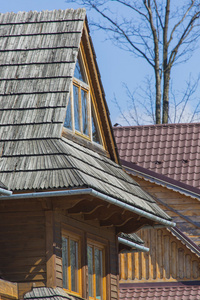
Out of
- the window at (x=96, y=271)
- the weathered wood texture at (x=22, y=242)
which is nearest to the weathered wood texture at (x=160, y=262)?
the window at (x=96, y=271)

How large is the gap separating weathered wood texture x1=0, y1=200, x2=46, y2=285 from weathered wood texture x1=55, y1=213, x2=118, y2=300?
0.29m

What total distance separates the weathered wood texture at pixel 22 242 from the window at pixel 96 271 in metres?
1.98

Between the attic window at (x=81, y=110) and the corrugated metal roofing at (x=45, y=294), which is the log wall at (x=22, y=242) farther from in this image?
the attic window at (x=81, y=110)

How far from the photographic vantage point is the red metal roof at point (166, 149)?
2453cm

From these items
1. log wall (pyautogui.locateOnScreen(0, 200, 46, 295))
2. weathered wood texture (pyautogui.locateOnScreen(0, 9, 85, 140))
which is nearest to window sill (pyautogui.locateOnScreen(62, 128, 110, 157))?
weathered wood texture (pyautogui.locateOnScreen(0, 9, 85, 140))

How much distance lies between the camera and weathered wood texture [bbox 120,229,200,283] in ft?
74.6

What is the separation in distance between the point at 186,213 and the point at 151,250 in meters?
1.53

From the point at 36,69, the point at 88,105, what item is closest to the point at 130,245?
the point at 88,105

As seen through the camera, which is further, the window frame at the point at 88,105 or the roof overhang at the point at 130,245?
the roof overhang at the point at 130,245

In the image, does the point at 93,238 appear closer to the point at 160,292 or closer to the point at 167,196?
the point at 160,292

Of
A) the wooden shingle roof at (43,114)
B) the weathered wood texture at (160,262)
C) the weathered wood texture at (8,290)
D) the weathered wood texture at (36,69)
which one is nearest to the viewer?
the weathered wood texture at (8,290)

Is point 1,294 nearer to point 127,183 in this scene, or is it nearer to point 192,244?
point 127,183

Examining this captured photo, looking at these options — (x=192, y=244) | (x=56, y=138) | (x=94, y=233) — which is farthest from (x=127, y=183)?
(x=192, y=244)

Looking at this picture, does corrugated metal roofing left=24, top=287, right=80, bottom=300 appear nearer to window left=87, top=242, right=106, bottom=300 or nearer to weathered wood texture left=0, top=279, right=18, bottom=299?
weathered wood texture left=0, top=279, right=18, bottom=299
